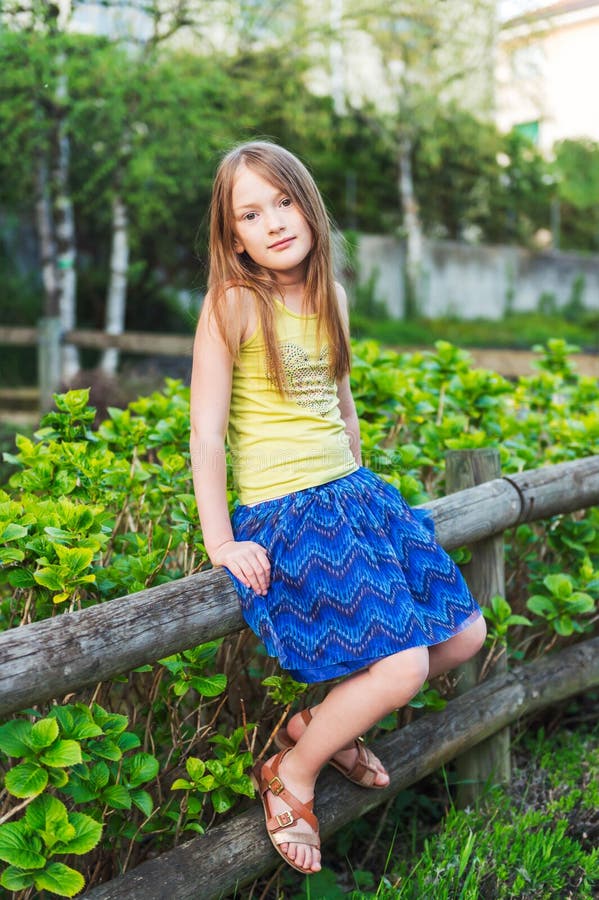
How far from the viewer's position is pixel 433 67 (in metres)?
15.5

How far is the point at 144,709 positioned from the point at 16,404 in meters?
9.41

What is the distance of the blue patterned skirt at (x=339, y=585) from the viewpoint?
183cm

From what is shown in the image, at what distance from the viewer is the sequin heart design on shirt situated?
2041 millimetres

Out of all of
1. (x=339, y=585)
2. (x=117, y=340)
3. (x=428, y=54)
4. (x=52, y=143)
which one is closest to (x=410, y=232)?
(x=428, y=54)

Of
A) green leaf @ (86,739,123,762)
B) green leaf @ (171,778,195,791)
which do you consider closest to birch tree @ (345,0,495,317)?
green leaf @ (171,778,195,791)

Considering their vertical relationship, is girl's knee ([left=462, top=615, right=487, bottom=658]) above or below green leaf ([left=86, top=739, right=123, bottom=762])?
above

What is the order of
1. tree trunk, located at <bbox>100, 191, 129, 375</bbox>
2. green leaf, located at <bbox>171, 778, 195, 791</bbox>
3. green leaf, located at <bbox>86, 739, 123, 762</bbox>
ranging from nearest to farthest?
1. green leaf, located at <bbox>86, 739, 123, 762</bbox>
2. green leaf, located at <bbox>171, 778, 195, 791</bbox>
3. tree trunk, located at <bbox>100, 191, 129, 375</bbox>

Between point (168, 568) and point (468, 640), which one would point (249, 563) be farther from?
point (168, 568)

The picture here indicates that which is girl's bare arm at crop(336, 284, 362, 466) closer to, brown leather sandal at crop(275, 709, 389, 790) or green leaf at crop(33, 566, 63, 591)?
brown leather sandal at crop(275, 709, 389, 790)

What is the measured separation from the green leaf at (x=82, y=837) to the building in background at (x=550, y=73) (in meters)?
15.0

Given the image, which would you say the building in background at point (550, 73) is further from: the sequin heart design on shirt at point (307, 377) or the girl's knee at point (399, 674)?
the girl's knee at point (399, 674)

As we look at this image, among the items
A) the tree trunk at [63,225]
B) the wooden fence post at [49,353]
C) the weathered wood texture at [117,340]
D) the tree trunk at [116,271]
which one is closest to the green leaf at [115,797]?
the weathered wood texture at [117,340]

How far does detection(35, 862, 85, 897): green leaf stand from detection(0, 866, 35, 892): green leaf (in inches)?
0.6

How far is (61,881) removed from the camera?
1489mm
